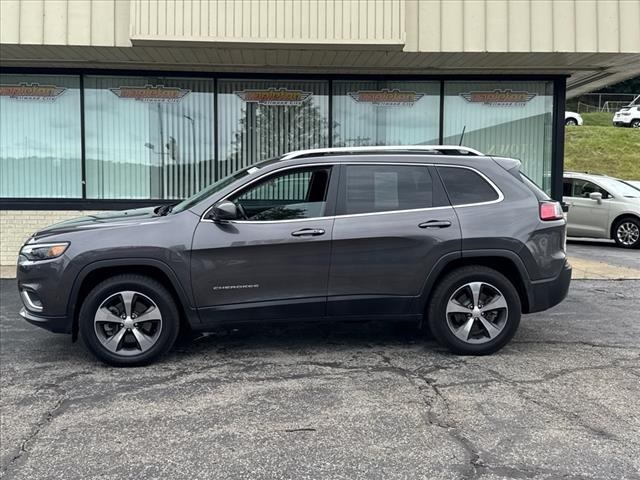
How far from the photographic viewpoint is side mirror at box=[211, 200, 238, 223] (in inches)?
195

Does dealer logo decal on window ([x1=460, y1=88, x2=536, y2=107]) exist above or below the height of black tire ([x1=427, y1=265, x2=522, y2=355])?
above

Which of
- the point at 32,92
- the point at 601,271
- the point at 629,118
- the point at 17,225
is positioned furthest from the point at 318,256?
the point at 629,118

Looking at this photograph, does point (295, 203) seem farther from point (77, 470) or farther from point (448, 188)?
point (77, 470)

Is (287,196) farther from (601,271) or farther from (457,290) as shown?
(601,271)

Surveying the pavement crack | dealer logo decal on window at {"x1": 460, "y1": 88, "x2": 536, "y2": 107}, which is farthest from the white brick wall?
dealer logo decal on window at {"x1": 460, "y1": 88, "x2": 536, "y2": 107}

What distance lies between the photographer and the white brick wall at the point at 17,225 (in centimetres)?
1016

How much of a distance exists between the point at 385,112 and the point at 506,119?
6.93 feet

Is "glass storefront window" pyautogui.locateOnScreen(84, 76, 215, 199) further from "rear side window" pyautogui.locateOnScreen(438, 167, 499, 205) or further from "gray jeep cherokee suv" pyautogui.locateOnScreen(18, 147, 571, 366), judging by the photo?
"rear side window" pyautogui.locateOnScreen(438, 167, 499, 205)

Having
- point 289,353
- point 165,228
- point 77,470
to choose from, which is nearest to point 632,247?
point 289,353

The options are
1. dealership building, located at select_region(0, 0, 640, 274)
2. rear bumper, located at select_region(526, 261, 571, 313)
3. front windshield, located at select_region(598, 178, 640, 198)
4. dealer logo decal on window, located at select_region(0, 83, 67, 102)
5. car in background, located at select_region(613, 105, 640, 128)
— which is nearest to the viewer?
rear bumper, located at select_region(526, 261, 571, 313)

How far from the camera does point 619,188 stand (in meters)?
13.6

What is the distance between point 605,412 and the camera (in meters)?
4.14

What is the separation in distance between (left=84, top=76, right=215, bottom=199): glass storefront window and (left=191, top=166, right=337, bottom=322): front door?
563 centimetres

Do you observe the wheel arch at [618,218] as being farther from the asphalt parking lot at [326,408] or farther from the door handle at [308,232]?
the door handle at [308,232]
